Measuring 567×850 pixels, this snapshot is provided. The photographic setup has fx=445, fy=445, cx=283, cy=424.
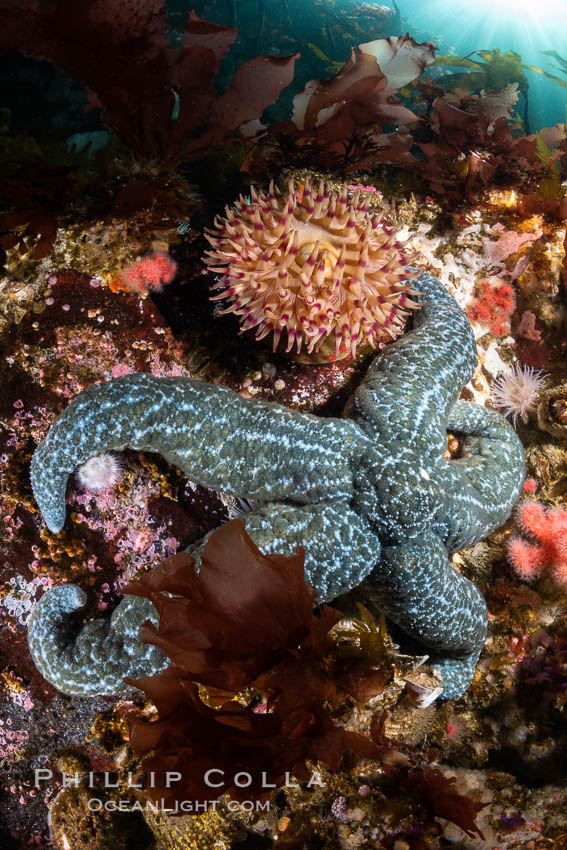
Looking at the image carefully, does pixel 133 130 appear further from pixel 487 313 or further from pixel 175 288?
pixel 487 313

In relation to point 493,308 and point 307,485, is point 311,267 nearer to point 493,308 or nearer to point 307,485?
point 307,485

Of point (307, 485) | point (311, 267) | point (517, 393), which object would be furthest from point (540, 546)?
point (311, 267)

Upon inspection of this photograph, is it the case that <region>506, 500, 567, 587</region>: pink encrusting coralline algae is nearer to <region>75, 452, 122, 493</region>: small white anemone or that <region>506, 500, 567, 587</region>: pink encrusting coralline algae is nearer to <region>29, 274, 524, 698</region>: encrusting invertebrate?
<region>29, 274, 524, 698</region>: encrusting invertebrate

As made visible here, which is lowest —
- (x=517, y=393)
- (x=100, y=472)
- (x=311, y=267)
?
(x=100, y=472)

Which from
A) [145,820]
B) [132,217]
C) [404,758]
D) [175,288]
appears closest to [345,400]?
[175,288]

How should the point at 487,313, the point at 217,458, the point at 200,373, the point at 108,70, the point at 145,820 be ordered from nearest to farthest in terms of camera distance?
the point at 217,458, the point at 108,70, the point at 200,373, the point at 145,820, the point at 487,313

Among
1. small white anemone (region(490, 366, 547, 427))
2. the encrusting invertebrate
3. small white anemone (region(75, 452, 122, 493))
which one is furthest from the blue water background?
small white anemone (region(75, 452, 122, 493))
